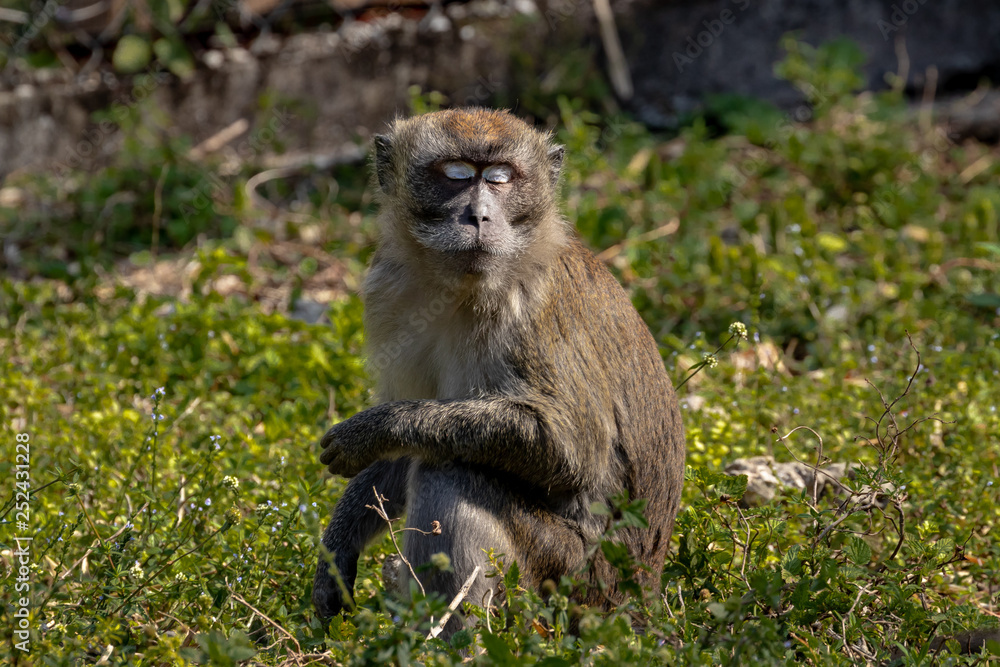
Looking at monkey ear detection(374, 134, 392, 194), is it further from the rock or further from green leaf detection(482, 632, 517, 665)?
green leaf detection(482, 632, 517, 665)

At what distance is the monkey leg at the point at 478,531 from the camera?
3.98m

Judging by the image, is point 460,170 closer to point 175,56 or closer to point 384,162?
point 384,162

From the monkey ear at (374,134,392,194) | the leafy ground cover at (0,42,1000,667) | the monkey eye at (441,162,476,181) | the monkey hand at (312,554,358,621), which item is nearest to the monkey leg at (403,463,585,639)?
the leafy ground cover at (0,42,1000,667)

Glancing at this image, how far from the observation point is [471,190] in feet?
14.3

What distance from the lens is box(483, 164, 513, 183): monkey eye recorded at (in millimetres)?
4426

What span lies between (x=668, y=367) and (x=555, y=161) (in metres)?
1.86

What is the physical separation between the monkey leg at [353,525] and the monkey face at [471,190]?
1070 millimetres

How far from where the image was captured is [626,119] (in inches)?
392

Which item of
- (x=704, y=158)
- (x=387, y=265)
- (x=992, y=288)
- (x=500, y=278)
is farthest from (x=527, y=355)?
(x=704, y=158)

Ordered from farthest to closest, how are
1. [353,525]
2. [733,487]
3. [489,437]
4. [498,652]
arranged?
[353,525] → [489,437] → [733,487] → [498,652]

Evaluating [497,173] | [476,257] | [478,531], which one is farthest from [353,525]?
[497,173]

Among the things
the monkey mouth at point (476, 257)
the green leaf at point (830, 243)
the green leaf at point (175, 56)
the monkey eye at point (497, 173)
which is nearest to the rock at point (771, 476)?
the monkey mouth at point (476, 257)

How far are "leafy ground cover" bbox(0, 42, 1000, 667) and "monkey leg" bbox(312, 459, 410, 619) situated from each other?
11cm

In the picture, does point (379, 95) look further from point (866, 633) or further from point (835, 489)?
point (866, 633)
